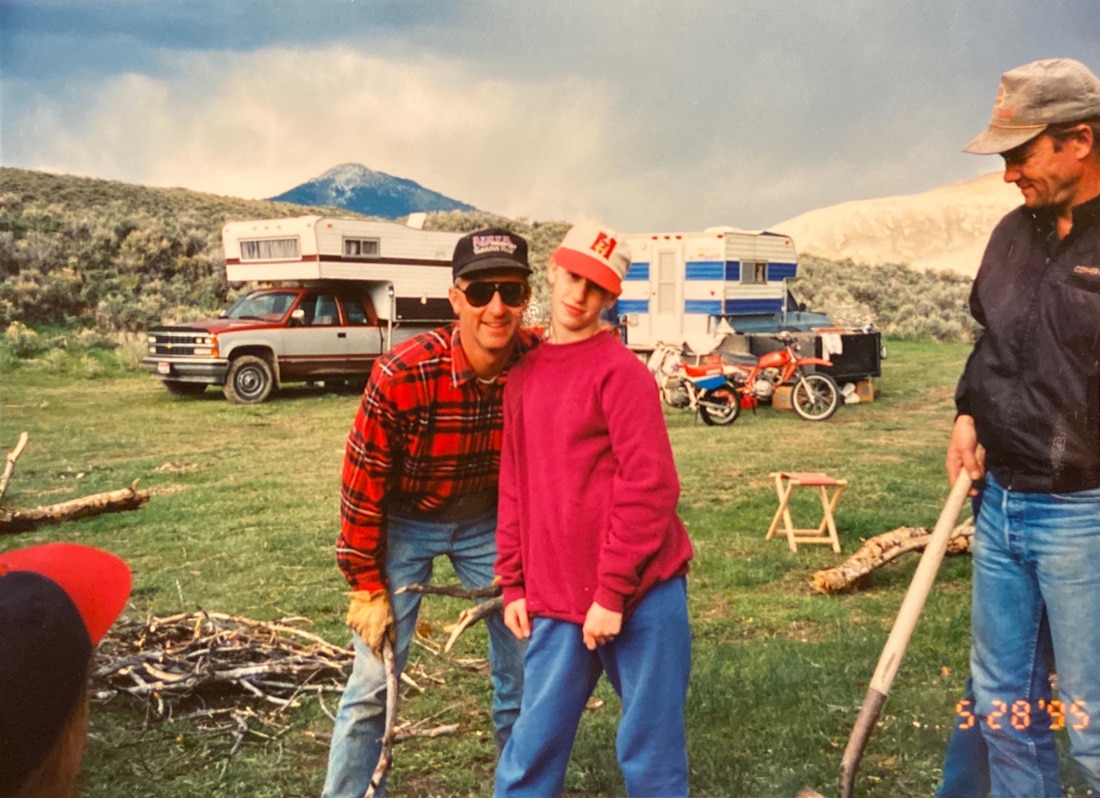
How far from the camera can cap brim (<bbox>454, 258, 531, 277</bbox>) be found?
229cm

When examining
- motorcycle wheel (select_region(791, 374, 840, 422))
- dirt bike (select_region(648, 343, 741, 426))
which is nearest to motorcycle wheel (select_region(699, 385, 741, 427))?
dirt bike (select_region(648, 343, 741, 426))

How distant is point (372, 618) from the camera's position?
2.38 metres

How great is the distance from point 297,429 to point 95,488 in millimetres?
2427

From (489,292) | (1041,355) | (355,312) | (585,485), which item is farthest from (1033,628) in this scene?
(355,312)

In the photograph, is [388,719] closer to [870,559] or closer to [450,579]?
[450,579]

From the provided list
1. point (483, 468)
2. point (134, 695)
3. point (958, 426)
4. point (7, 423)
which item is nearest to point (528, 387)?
point (483, 468)

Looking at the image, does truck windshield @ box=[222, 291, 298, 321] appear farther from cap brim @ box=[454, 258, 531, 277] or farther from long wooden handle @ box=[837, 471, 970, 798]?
long wooden handle @ box=[837, 471, 970, 798]

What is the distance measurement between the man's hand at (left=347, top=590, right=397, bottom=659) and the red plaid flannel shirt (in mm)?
29

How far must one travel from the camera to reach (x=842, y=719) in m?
3.17

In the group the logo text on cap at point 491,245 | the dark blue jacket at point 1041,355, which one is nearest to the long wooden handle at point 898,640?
the dark blue jacket at point 1041,355

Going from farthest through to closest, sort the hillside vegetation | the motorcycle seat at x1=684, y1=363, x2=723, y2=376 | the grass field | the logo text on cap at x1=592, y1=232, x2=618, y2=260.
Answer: the motorcycle seat at x1=684, y1=363, x2=723, y2=376 < the hillside vegetation < the grass field < the logo text on cap at x1=592, y1=232, x2=618, y2=260

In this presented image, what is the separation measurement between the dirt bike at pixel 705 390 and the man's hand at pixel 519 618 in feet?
26.4

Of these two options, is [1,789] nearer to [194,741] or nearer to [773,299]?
[194,741]

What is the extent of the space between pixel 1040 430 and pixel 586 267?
1.03m
